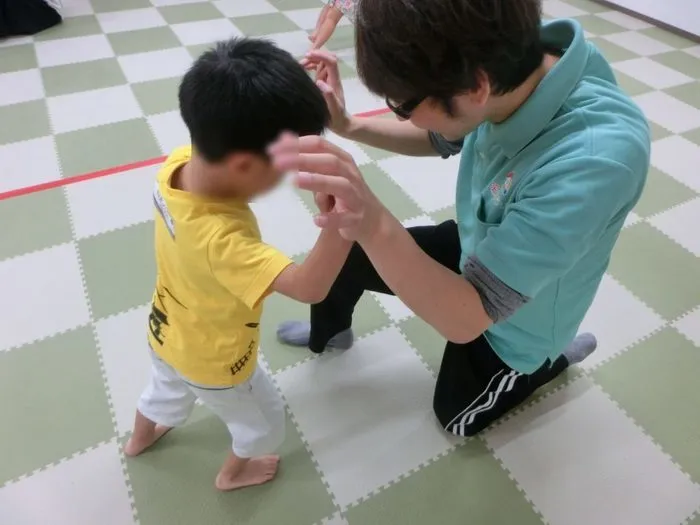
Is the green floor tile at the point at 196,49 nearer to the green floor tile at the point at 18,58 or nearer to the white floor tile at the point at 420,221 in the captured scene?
the green floor tile at the point at 18,58

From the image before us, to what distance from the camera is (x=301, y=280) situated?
80cm

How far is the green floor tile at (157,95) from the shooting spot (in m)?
2.66

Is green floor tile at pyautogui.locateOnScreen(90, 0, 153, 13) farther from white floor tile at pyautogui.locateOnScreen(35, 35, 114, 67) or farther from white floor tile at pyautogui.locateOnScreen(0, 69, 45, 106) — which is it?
white floor tile at pyautogui.locateOnScreen(0, 69, 45, 106)

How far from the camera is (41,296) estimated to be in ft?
5.71

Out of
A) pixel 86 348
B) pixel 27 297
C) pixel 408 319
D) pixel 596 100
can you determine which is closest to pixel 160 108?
pixel 27 297

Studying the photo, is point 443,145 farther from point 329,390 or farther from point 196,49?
point 196,49

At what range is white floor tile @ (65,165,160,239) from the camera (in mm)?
2014

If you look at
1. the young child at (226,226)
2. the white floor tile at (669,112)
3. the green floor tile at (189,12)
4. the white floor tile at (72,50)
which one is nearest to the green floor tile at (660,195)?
the white floor tile at (669,112)

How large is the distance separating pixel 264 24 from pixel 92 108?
138 centimetres

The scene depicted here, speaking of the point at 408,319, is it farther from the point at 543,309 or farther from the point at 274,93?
the point at 274,93

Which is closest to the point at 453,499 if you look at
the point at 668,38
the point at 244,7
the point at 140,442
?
the point at 140,442

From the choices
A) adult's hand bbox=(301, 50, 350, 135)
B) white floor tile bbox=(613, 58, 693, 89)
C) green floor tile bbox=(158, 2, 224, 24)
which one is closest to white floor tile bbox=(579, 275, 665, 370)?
adult's hand bbox=(301, 50, 350, 135)

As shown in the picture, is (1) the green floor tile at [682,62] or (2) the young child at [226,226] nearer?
(2) the young child at [226,226]

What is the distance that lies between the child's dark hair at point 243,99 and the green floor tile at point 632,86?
108 inches
